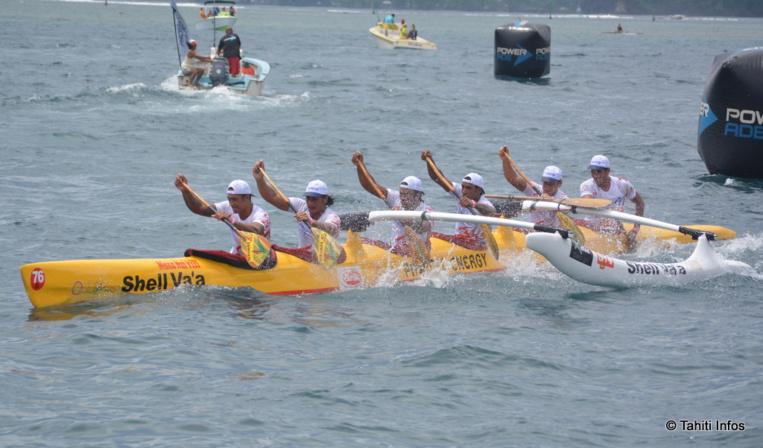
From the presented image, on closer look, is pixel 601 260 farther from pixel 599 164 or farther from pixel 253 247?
pixel 253 247

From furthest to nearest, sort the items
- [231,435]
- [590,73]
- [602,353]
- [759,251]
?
[590,73] < [759,251] < [602,353] < [231,435]

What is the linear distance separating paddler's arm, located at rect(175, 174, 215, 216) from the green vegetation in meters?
166

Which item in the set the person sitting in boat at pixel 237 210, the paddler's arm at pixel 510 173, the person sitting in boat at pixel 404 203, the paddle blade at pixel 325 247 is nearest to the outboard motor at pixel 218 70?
the paddler's arm at pixel 510 173

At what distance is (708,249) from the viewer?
11992 mm

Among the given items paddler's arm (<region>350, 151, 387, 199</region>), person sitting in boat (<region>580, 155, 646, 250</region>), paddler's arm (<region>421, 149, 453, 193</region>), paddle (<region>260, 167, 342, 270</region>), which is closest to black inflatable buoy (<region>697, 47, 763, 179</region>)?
person sitting in boat (<region>580, 155, 646, 250</region>)

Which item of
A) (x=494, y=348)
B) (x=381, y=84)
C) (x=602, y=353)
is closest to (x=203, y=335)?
(x=494, y=348)

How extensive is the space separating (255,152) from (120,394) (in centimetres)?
1357

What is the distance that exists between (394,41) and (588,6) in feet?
439

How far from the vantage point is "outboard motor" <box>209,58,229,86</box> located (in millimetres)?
27234

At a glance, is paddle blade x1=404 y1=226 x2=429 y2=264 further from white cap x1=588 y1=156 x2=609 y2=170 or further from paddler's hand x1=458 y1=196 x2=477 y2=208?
white cap x1=588 y1=156 x2=609 y2=170

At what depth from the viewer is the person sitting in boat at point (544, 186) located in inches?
504

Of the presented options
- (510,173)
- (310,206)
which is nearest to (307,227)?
(310,206)

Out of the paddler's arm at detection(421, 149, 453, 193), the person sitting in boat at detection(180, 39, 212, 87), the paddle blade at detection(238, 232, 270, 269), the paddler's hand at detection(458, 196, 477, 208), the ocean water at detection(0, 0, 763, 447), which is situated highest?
the person sitting in boat at detection(180, 39, 212, 87)

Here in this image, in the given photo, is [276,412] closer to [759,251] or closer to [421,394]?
[421,394]
